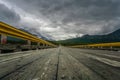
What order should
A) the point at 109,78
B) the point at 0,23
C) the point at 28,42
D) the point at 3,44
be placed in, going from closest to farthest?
the point at 109,78
the point at 0,23
the point at 3,44
the point at 28,42

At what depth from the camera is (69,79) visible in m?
3.05

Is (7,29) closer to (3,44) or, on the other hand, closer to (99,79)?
(3,44)

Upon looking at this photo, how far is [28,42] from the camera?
14727 millimetres

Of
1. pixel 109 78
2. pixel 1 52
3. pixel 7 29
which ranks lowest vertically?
pixel 109 78

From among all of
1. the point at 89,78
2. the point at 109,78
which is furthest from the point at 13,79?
the point at 109,78

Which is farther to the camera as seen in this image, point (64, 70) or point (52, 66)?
point (52, 66)

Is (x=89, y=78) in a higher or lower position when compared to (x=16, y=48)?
lower

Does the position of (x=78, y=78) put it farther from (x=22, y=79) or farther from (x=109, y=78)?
(x=22, y=79)

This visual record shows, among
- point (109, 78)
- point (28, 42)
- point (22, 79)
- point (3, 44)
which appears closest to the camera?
point (22, 79)

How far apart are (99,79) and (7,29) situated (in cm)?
730

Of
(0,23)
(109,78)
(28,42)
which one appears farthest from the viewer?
(28,42)

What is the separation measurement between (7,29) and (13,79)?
6.75 m

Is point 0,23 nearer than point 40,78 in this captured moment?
No

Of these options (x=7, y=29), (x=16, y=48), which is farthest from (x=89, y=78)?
(x=16, y=48)
